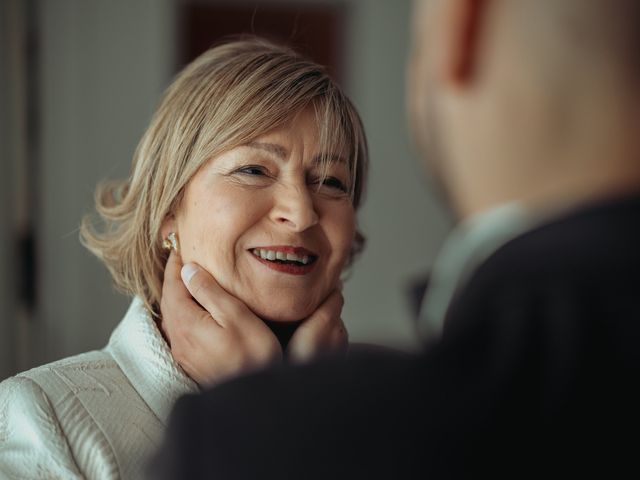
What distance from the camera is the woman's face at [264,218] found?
1.46m

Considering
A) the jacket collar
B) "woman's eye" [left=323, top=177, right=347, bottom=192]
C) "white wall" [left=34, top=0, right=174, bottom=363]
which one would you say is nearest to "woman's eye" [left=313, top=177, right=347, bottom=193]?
"woman's eye" [left=323, top=177, right=347, bottom=192]

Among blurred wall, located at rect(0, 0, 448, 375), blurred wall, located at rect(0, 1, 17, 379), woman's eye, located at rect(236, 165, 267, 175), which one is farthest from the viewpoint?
blurred wall, located at rect(0, 0, 448, 375)

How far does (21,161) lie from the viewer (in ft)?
13.6

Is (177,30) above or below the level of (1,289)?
above

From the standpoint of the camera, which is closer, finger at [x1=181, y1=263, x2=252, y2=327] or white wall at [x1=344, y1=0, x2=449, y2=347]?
finger at [x1=181, y1=263, x2=252, y2=327]

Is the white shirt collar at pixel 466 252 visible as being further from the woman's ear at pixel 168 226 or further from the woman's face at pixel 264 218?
the woman's ear at pixel 168 226

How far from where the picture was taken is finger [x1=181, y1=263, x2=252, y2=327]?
56.2 inches

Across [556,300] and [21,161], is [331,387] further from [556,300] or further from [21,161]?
[21,161]

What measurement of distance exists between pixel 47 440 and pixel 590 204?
3.25 ft

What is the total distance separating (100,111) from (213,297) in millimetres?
3650

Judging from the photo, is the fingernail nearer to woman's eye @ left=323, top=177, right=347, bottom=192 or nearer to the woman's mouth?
the woman's mouth

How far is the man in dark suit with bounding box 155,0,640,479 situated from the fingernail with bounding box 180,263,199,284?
3.06 feet

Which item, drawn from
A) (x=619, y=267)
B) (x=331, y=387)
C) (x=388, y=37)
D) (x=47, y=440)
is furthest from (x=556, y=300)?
(x=388, y=37)

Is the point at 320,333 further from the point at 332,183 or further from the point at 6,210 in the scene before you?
the point at 6,210
